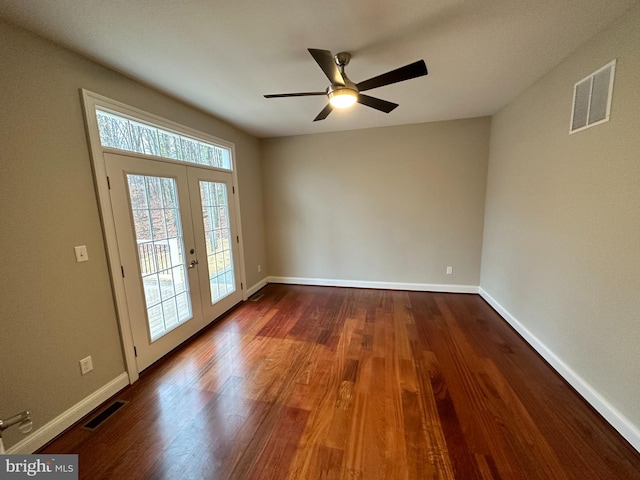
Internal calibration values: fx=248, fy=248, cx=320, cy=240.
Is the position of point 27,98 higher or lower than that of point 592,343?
higher

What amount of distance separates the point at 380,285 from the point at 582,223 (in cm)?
263

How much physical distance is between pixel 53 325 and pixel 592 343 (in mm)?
3730

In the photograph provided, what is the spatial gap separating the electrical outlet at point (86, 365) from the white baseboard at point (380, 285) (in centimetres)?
292

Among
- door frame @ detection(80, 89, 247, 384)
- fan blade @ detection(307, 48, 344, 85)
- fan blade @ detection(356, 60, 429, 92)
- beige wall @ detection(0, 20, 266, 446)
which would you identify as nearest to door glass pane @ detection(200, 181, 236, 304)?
door frame @ detection(80, 89, 247, 384)

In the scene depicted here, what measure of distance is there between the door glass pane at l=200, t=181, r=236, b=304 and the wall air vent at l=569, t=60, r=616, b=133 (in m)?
3.57

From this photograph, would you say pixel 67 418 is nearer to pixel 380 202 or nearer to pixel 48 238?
pixel 48 238

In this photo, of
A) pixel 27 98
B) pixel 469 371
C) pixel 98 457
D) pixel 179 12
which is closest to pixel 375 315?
pixel 469 371

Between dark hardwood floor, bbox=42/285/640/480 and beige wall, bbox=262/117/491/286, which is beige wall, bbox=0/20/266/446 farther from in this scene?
beige wall, bbox=262/117/491/286

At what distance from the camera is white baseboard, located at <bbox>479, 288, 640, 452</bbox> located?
151 centimetres

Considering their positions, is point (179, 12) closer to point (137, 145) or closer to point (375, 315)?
point (137, 145)

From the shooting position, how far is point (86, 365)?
1.82 metres

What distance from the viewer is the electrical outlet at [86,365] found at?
1790 millimetres

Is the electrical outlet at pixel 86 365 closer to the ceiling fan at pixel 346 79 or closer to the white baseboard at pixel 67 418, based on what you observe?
the white baseboard at pixel 67 418

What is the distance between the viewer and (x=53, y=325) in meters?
1.62
